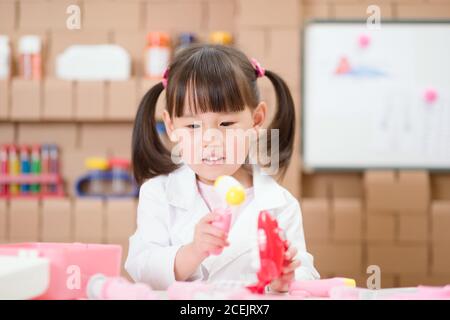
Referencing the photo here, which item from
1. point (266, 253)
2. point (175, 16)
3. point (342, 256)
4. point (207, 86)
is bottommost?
point (342, 256)

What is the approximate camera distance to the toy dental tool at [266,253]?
0.39 metres

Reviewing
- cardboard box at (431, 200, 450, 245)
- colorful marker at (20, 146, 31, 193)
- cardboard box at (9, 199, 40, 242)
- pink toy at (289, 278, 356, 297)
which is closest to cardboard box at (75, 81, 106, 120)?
colorful marker at (20, 146, 31, 193)

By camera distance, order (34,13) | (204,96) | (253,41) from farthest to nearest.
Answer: (253,41) → (34,13) → (204,96)

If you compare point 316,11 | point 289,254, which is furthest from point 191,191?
point 316,11

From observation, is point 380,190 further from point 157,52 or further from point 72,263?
point 72,263

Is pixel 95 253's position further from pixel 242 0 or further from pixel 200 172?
pixel 242 0

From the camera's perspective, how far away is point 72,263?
1.28ft

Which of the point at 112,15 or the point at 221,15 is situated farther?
the point at 221,15

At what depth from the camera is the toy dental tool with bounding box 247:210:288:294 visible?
0.39 metres

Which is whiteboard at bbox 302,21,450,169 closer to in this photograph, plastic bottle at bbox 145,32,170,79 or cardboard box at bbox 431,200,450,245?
cardboard box at bbox 431,200,450,245

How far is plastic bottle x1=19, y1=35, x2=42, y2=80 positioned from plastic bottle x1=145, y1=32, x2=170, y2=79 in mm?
184

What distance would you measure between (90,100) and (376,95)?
1.62 feet

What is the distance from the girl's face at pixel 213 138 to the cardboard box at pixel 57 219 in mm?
402
